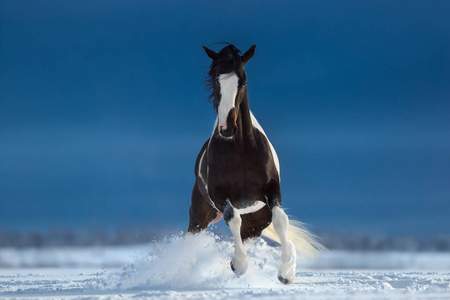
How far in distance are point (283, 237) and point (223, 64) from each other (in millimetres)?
2044

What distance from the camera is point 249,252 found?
6.45m

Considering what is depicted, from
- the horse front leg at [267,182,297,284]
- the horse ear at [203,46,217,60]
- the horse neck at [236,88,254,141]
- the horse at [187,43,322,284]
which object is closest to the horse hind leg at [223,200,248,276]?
the horse at [187,43,322,284]

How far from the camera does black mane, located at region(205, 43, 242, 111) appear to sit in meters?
5.17

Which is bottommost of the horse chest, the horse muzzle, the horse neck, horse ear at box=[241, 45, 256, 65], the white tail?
the white tail

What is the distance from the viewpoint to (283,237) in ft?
→ 17.5

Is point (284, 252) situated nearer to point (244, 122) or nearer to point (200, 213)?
point (244, 122)

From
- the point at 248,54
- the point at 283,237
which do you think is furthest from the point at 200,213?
the point at 248,54

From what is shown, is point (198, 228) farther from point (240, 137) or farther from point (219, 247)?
point (240, 137)

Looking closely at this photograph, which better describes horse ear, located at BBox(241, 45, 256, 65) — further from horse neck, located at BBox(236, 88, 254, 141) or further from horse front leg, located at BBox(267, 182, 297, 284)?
horse front leg, located at BBox(267, 182, 297, 284)

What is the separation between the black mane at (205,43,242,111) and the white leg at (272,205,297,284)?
1427 millimetres

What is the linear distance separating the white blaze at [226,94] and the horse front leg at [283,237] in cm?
107

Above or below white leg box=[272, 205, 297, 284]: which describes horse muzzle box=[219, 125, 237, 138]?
above

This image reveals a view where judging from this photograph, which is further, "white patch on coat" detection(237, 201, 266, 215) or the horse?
"white patch on coat" detection(237, 201, 266, 215)

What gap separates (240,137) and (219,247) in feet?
6.12
